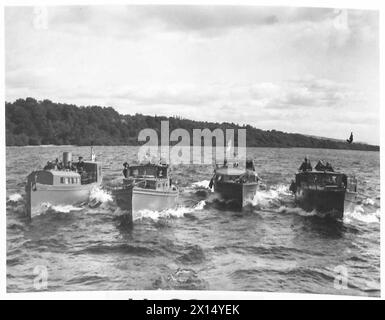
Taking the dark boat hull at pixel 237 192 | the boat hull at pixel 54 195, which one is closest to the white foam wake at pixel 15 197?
the boat hull at pixel 54 195

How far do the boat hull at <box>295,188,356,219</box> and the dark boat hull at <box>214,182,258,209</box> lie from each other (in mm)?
1035

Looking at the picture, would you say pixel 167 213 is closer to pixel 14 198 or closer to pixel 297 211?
pixel 297 211

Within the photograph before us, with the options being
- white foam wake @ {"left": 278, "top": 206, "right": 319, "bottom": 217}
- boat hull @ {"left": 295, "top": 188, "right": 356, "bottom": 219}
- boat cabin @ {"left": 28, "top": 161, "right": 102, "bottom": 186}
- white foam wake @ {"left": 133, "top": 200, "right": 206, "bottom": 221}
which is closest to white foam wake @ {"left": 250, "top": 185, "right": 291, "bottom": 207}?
white foam wake @ {"left": 278, "top": 206, "right": 319, "bottom": 217}

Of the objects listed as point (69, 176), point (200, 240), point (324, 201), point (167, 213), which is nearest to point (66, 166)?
point (69, 176)

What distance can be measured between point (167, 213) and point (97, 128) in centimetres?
246

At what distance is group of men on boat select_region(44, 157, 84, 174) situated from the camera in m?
11.8

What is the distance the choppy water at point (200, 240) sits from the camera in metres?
11.1

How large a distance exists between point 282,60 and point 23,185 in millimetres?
6048

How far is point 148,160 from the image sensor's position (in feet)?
39.9

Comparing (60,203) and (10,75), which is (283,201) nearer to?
(60,203)

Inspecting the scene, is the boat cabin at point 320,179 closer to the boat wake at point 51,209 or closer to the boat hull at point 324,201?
the boat hull at point 324,201

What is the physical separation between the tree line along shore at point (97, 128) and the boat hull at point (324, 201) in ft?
3.51

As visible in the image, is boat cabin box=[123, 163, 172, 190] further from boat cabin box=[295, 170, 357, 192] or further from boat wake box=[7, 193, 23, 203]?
boat cabin box=[295, 170, 357, 192]
